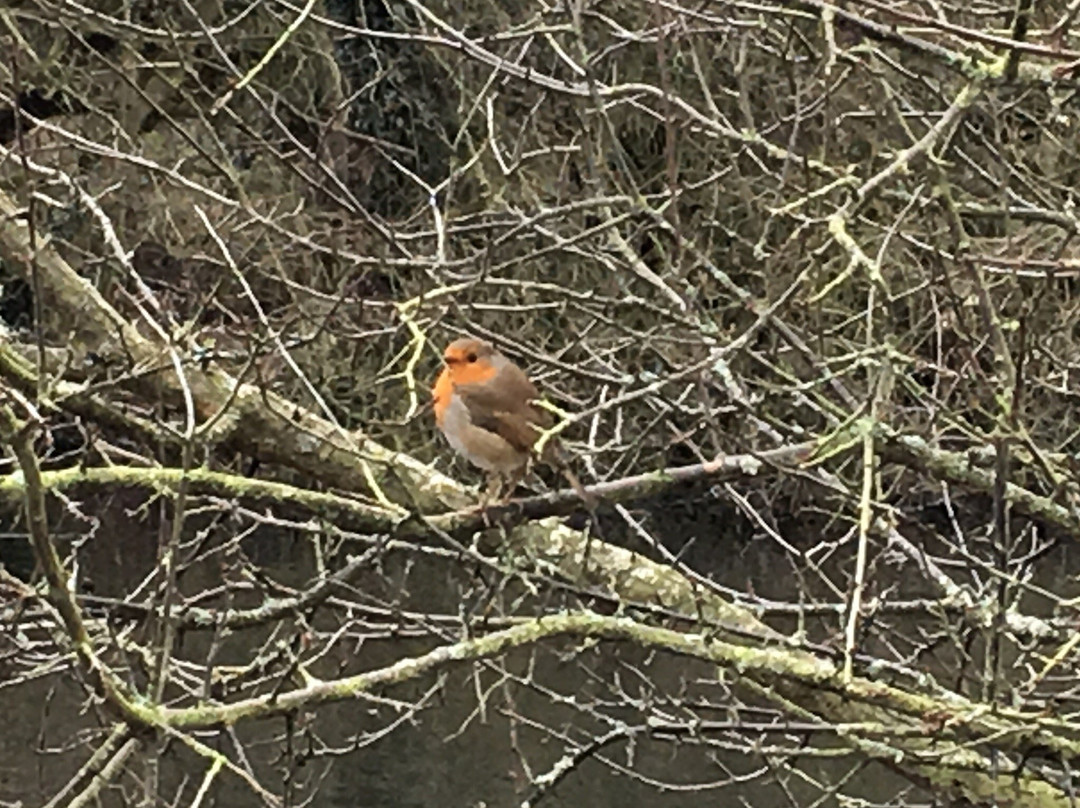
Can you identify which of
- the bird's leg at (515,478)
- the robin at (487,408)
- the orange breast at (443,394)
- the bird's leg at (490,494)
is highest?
the bird's leg at (490,494)

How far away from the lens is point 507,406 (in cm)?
469

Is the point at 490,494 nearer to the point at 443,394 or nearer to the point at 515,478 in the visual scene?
the point at 515,478

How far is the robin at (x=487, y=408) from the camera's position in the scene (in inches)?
180

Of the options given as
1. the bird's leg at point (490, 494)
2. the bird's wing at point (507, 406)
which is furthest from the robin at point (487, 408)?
the bird's leg at point (490, 494)

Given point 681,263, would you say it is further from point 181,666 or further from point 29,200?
point 29,200

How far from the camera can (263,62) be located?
3.34m

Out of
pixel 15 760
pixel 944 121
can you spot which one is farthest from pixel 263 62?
pixel 15 760

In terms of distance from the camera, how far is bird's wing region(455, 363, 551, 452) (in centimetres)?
457

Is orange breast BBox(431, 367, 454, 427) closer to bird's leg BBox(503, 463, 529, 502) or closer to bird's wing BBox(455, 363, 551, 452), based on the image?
bird's wing BBox(455, 363, 551, 452)

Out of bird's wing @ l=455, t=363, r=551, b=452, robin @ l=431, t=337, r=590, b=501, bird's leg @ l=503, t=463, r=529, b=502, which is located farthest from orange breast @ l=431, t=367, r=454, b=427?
bird's leg @ l=503, t=463, r=529, b=502

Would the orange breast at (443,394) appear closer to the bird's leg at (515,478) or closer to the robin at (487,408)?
the robin at (487,408)

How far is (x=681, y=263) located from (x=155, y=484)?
51.1 inches

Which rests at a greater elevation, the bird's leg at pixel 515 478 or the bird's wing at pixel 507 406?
the bird's leg at pixel 515 478

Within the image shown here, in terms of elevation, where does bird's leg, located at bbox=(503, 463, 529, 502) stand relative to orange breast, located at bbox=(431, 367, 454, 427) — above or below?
above
